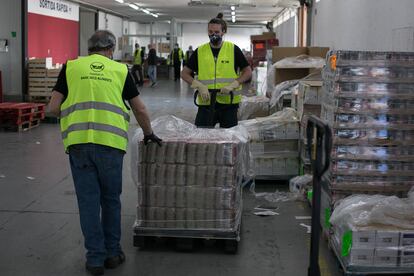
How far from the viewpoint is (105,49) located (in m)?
4.09

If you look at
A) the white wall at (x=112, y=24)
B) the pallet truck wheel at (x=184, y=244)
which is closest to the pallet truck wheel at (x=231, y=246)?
the pallet truck wheel at (x=184, y=244)

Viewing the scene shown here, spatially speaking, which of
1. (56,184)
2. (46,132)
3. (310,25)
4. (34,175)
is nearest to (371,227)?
(56,184)

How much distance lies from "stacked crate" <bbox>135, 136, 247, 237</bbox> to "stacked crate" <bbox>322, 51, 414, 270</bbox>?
939mm

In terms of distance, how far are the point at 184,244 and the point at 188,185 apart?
483mm

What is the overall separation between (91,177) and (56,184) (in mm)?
3059

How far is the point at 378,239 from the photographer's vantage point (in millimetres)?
3881

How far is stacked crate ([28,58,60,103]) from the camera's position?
1305 cm

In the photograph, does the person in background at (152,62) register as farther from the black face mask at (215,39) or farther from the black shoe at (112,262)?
the black shoe at (112,262)

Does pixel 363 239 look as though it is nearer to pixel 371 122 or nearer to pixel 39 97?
pixel 371 122

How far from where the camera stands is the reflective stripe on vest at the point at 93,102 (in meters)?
3.88

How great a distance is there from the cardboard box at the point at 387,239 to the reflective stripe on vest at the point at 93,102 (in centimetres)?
191

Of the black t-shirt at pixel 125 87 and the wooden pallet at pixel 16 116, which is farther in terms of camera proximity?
the wooden pallet at pixel 16 116

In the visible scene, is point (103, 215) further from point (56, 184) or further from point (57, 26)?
point (57, 26)

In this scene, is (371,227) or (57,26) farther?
(57,26)
